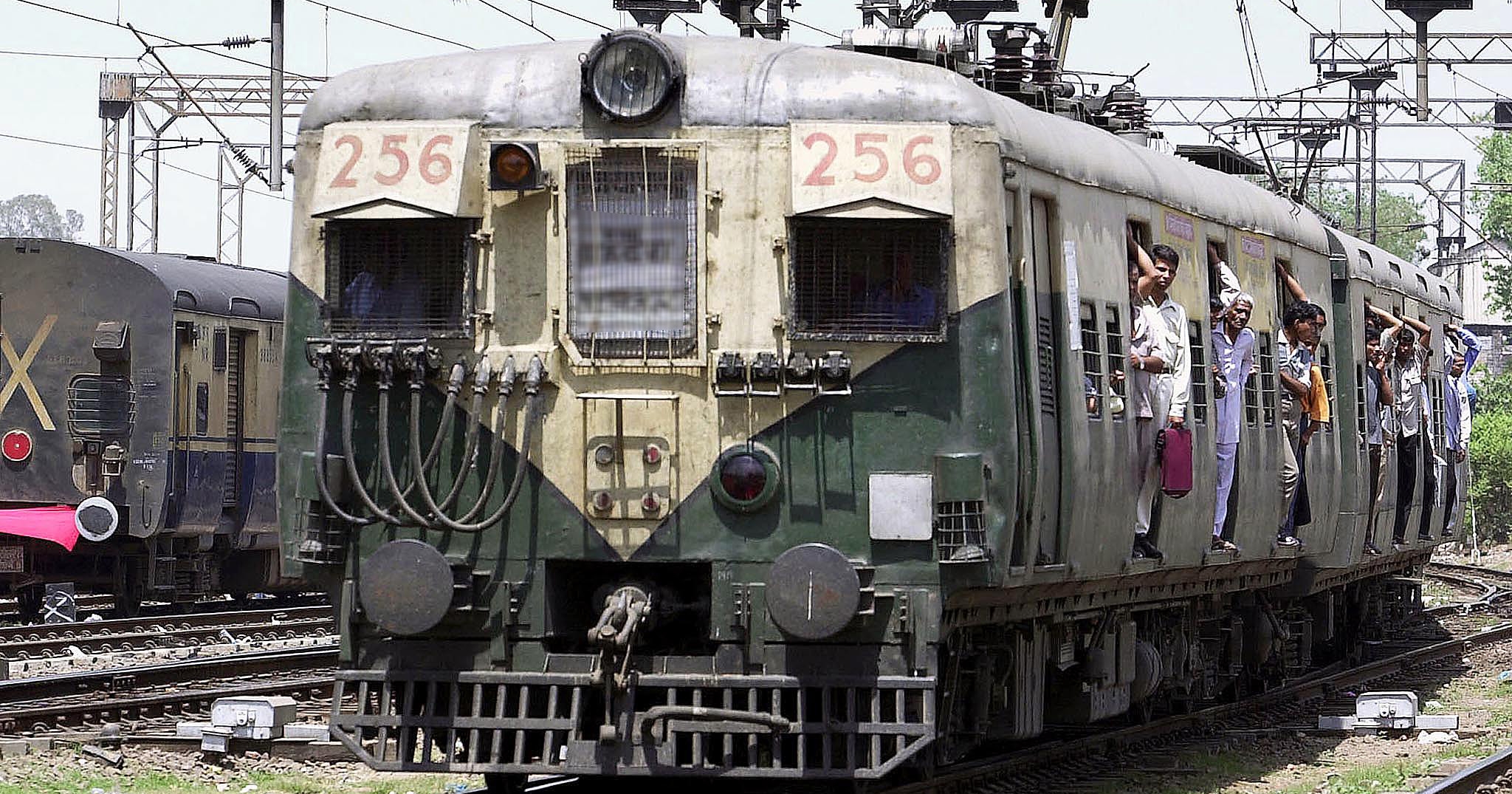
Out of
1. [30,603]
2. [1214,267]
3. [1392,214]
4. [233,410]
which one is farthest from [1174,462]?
[1392,214]

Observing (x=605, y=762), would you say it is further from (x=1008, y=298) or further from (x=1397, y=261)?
(x=1397, y=261)

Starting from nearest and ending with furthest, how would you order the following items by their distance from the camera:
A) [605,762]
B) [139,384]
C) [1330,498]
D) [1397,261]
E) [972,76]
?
[605,762], [972,76], [1330,498], [1397,261], [139,384]

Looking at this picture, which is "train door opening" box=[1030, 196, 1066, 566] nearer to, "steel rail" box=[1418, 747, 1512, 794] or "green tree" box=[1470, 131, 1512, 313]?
"steel rail" box=[1418, 747, 1512, 794]

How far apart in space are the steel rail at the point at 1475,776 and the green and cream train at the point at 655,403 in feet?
9.90

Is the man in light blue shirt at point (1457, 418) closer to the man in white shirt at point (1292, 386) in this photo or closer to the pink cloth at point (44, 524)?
the man in white shirt at point (1292, 386)

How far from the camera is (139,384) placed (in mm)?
21000

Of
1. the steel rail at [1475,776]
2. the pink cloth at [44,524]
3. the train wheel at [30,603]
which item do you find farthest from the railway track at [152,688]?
the steel rail at [1475,776]

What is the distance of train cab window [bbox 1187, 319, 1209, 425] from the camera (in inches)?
491

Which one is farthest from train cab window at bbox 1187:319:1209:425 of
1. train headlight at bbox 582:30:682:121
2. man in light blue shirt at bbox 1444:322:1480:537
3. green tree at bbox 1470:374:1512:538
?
green tree at bbox 1470:374:1512:538

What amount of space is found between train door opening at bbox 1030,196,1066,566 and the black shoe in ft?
4.26

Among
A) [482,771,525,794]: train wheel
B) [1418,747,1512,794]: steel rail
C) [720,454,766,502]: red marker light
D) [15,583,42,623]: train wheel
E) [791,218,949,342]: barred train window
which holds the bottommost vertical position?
[1418,747,1512,794]: steel rail

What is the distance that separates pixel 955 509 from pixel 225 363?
13522 mm

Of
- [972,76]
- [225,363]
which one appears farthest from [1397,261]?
[225,363]

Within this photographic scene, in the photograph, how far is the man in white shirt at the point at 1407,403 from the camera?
18.4 meters
